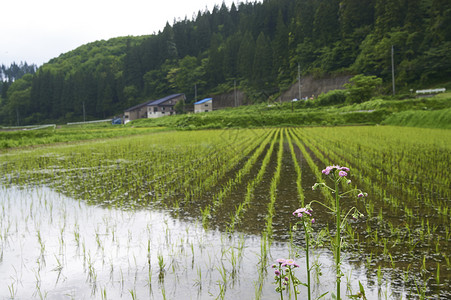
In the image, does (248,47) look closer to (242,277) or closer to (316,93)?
(316,93)

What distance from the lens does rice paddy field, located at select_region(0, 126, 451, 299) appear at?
2426 mm

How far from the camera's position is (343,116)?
2705cm

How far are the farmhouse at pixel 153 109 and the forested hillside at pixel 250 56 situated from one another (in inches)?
231

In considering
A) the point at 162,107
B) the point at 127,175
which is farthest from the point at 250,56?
the point at 127,175

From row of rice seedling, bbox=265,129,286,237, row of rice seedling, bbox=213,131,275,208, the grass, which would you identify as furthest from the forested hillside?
row of rice seedling, bbox=265,129,286,237

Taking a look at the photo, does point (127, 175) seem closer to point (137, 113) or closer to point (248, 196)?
point (248, 196)

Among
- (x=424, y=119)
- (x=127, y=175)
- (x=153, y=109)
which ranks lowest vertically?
(x=127, y=175)

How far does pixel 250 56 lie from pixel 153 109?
1911 cm

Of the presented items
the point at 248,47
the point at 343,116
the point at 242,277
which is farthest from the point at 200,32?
the point at 242,277

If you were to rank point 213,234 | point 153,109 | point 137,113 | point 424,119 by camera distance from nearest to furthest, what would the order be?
point 213,234 < point 424,119 < point 153,109 < point 137,113

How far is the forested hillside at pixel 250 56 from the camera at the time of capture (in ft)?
112

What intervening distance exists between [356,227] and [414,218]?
32.8 inches

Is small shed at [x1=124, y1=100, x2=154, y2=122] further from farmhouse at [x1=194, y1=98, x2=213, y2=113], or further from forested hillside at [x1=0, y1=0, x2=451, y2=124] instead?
farmhouse at [x1=194, y1=98, x2=213, y2=113]

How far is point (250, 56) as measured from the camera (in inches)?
2117
